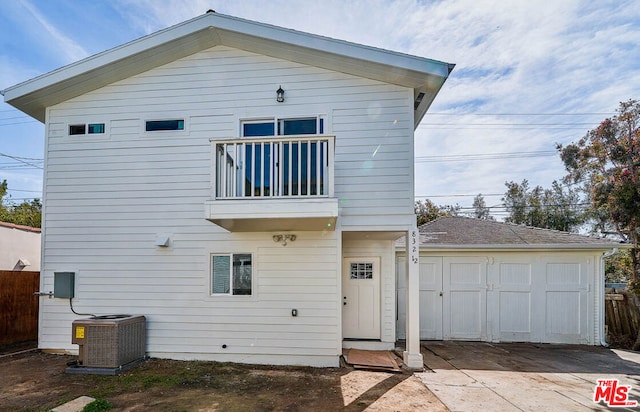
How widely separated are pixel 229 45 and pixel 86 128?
342 cm

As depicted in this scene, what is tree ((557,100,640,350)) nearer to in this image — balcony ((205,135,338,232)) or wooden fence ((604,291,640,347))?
wooden fence ((604,291,640,347))

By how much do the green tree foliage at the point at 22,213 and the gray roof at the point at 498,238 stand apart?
81.8 feet

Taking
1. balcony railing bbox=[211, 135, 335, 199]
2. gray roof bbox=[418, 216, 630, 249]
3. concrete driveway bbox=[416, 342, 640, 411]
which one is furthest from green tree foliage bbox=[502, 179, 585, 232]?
balcony railing bbox=[211, 135, 335, 199]

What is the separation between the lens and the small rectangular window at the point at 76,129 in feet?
22.4

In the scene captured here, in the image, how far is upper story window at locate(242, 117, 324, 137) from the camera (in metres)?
6.34

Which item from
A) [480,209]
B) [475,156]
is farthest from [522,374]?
[480,209]

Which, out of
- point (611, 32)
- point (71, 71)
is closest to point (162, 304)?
point (71, 71)

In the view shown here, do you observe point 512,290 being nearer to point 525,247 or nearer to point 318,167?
point 525,247

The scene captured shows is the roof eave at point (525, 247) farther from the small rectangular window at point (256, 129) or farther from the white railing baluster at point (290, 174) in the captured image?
the small rectangular window at point (256, 129)

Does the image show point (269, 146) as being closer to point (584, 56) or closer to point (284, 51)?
point (284, 51)

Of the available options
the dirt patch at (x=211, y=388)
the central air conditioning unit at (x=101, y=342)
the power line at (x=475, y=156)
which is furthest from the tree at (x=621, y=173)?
the central air conditioning unit at (x=101, y=342)

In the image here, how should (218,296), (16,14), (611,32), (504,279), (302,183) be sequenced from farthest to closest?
(504,279) → (16,14) → (611,32) → (218,296) → (302,183)

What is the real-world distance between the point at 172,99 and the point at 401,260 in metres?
6.44

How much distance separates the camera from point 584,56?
7.48m
